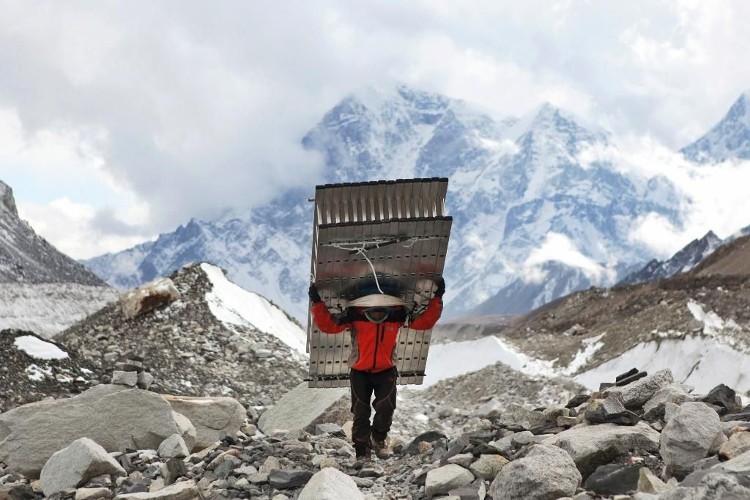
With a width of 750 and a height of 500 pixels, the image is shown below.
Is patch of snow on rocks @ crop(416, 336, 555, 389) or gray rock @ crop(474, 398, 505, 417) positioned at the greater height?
patch of snow on rocks @ crop(416, 336, 555, 389)

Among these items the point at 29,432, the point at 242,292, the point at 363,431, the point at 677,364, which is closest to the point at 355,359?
the point at 363,431

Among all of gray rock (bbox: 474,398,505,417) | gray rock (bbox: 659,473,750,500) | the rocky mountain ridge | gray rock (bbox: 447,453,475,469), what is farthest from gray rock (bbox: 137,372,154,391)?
the rocky mountain ridge

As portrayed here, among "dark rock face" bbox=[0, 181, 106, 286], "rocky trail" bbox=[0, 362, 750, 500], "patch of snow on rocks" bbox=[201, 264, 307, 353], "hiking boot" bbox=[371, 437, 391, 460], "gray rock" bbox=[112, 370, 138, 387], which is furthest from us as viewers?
"dark rock face" bbox=[0, 181, 106, 286]

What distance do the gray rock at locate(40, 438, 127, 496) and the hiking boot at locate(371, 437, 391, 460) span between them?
2.97m

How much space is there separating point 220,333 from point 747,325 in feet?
55.3

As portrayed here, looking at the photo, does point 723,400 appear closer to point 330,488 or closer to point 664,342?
point 330,488

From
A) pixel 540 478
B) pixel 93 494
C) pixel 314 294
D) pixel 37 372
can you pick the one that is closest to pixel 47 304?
pixel 37 372

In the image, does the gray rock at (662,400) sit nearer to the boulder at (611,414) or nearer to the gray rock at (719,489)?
the boulder at (611,414)

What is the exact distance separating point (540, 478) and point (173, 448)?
563 cm

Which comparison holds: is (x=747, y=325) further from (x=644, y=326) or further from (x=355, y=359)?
(x=355, y=359)

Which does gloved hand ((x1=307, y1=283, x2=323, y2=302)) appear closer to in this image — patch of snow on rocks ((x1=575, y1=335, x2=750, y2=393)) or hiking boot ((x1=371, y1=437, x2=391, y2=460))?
hiking boot ((x1=371, y1=437, x2=391, y2=460))

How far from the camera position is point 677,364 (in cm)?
2270

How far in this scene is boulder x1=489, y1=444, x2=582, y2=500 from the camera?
555 centimetres

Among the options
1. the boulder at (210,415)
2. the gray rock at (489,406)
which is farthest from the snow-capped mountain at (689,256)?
the boulder at (210,415)
